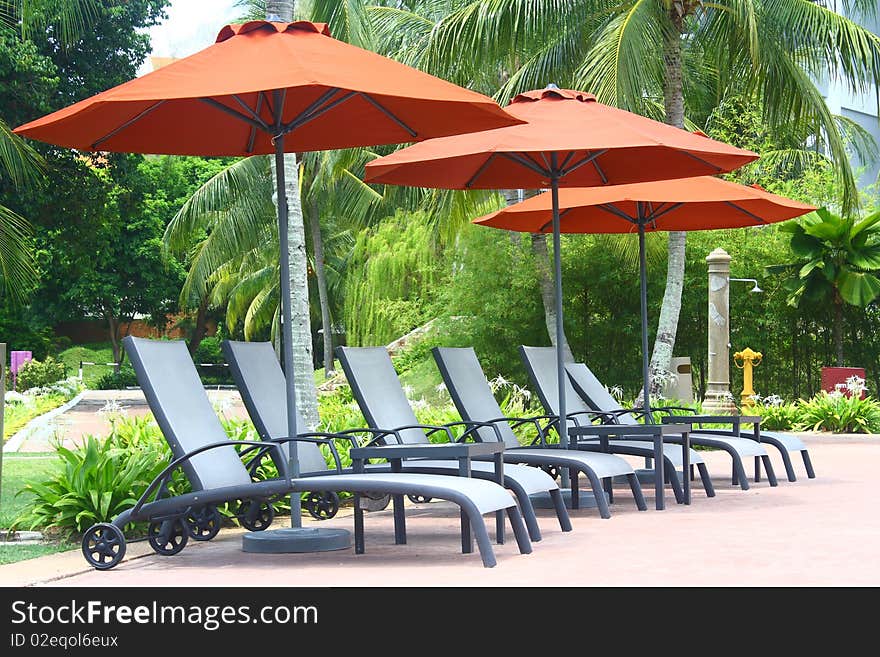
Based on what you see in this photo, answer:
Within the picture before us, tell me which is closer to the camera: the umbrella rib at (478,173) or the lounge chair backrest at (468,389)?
the lounge chair backrest at (468,389)

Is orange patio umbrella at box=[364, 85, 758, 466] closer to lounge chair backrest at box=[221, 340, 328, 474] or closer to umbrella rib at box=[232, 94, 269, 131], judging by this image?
umbrella rib at box=[232, 94, 269, 131]

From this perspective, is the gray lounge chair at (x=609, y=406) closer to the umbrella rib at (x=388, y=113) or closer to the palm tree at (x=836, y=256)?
the umbrella rib at (x=388, y=113)

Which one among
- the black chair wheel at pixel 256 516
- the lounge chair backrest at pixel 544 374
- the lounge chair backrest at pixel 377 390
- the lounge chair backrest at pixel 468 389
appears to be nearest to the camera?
the black chair wheel at pixel 256 516

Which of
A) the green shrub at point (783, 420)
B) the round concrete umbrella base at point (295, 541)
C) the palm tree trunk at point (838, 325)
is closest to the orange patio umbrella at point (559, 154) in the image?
the round concrete umbrella base at point (295, 541)

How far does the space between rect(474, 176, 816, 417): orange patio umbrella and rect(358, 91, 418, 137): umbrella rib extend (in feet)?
7.65

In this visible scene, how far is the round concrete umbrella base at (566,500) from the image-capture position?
8.36 metres

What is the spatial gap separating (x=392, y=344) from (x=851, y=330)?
901 centimetres

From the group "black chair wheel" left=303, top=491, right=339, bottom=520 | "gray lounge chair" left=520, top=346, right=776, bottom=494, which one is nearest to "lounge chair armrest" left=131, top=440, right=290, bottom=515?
"black chair wheel" left=303, top=491, right=339, bottom=520

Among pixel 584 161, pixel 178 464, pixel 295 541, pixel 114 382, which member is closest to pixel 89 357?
pixel 114 382

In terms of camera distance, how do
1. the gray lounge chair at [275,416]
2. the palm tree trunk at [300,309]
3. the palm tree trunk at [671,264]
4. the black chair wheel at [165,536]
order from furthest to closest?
the palm tree trunk at [671,264]
the palm tree trunk at [300,309]
the gray lounge chair at [275,416]
the black chair wheel at [165,536]

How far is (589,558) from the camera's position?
613cm

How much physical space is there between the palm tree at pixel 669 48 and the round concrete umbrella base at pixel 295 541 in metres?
8.98
